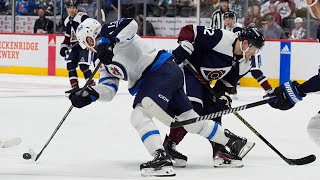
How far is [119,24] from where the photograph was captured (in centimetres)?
511

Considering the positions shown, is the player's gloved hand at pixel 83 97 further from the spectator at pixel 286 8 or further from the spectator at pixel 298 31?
the spectator at pixel 286 8

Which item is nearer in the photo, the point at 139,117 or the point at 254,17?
the point at 139,117

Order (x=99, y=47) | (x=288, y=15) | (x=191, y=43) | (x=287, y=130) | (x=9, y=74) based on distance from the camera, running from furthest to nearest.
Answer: (x=9, y=74)
(x=288, y=15)
(x=287, y=130)
(x=191, y=43)
(x=99, y=47)

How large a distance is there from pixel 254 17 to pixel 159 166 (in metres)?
8.71

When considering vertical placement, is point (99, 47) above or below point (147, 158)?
above

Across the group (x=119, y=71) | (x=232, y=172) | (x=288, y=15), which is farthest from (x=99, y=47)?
(x=288, y=15)

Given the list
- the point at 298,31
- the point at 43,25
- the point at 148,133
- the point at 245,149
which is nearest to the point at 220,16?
the point at 298,31

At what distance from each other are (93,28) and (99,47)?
263 mm

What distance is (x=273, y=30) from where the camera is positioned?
1307cm

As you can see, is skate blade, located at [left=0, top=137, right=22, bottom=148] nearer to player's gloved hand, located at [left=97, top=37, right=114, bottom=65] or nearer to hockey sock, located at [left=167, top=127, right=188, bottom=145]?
hockey sock, located at [left=167, top=127, right=188, bottom=145]

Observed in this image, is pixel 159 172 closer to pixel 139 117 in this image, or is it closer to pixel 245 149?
pixel 139 117

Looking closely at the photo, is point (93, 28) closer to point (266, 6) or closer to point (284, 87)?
point (284, 87)

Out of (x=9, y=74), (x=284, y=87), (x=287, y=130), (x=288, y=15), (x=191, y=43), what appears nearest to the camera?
(x=284, y=87)

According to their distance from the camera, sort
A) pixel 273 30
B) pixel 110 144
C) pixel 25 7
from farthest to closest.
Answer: pixel 25 7 < pixel 273 30 < pixel 110 144
